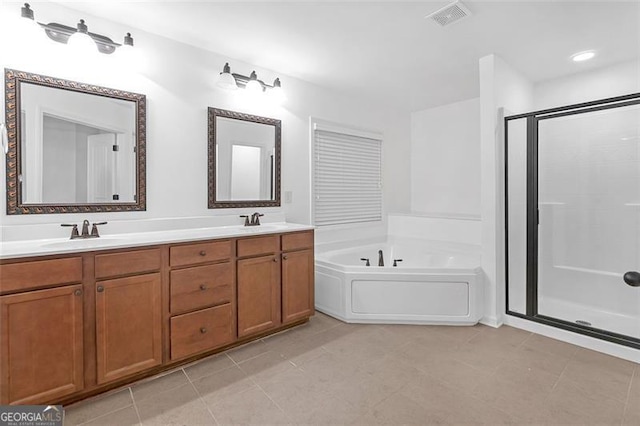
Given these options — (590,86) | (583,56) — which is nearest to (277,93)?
(583,56)

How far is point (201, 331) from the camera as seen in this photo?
2248mm

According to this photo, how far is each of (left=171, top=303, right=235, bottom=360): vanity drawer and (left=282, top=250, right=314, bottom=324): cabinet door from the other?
517mm

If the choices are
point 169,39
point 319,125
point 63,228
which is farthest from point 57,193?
point 319,125

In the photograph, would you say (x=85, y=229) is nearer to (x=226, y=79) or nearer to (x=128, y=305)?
(x=128, y=305)

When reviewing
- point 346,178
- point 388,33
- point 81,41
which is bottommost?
point 346,178

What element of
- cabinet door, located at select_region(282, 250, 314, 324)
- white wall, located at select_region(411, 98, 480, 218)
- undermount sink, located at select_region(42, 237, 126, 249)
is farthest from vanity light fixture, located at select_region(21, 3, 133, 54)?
white wall, located at select_region(411, 98, 480, 218)

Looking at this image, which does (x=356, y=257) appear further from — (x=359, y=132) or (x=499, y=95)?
(x=499, y=95)

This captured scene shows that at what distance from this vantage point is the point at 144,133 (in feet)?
8.05

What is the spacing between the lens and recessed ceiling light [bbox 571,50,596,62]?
9.48 feet

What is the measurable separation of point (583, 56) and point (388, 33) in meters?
1.91

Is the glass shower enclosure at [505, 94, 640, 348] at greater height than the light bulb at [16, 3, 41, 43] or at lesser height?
lesser

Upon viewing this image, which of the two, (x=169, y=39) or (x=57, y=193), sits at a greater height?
(x=169, y=39)

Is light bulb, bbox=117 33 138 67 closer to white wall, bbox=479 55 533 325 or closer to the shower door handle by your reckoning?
white wall, bbox=479 55 533 325

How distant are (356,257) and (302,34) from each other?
2.40 meters
